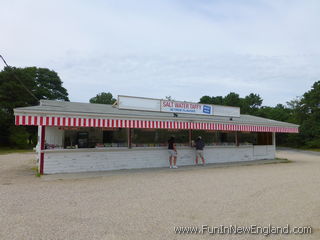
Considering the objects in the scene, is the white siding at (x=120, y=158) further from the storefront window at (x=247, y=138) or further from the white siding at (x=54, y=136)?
the storefront window at (x=247, y=138)

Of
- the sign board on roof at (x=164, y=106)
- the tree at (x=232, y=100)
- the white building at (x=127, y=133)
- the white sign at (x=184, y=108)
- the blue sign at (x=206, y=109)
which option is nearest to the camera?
the white building at (x=127, y=133)

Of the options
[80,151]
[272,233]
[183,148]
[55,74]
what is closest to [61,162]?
[80,151]

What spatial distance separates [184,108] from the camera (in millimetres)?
15227

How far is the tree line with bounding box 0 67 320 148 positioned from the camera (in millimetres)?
32128

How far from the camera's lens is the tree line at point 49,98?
32128mm

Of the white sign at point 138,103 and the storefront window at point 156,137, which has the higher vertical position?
the white sign at point 138,103

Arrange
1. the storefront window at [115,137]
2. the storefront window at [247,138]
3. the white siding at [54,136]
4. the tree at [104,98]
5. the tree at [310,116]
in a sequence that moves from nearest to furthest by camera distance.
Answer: the white siding at [54,136]
the storefront window at [115,137]
the storefront window at [247,138]
the tree at [310,116]
the tree at [104,98]

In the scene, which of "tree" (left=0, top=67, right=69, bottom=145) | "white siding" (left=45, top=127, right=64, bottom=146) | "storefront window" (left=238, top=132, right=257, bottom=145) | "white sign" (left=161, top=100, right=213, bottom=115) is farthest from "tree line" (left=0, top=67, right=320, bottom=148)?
"storefront window" (left=238, top=132, right=257, bottom=145)

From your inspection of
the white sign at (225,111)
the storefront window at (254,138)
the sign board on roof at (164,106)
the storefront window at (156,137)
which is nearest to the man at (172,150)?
the storefront window at (156,137)

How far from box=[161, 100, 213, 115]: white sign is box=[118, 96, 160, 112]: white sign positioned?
486 millimetres

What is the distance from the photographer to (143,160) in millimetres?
13203

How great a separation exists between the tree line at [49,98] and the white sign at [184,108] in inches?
612

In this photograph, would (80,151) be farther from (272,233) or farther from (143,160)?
(272,233)

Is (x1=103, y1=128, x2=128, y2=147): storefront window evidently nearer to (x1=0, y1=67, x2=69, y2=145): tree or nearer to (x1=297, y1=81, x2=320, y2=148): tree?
(x1=0, y1=67, x2=69, y2=145): tree
